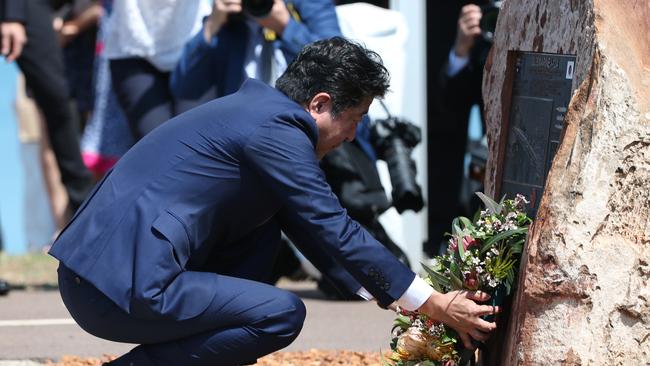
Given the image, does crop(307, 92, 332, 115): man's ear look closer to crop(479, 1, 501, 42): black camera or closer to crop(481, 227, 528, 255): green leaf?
crop(481, 227, 528, 255): green leaf

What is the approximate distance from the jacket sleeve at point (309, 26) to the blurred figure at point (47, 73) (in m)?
1.43

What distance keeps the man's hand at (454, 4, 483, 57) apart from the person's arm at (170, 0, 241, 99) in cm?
127

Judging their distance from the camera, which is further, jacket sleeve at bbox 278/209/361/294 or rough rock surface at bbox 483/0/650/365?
jacket sleeve at bbox 278/209/361/294

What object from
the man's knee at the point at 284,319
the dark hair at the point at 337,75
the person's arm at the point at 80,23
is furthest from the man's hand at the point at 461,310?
the person's arm at the point at 80,23

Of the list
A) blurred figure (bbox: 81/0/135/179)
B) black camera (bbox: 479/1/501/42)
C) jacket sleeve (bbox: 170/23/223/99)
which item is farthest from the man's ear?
blurred figure (bbox: 81/0/135/179)

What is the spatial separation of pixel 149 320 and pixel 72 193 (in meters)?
3.69

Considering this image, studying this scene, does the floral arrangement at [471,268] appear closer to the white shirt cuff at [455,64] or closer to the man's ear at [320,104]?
the man's ear at [320,104]

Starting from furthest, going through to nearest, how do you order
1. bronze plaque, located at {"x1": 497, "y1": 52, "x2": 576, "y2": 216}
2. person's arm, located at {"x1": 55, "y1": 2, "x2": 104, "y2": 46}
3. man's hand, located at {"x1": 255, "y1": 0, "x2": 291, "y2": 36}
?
person's arm, located at {"x1": 55, "y1": 2, "x2": 104, "y2": 46} → man's hand, located at {"x1": 255, "y1": 0, "x2": 291, "y2": 36} → bronze plaque, located at {"x1": 497, "y1": 52, "x2": 576, "y2": 216}

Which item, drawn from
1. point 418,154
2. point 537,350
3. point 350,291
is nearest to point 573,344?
point 537,350

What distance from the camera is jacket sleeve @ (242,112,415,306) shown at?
13.2 ft

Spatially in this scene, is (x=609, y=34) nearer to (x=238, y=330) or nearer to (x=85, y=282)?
(x=238, y=330)

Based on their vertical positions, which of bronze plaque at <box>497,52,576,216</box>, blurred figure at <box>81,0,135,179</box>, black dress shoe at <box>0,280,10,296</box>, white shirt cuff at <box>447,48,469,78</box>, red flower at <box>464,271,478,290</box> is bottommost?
black dress shoe at <box>0,280,10,296</box>

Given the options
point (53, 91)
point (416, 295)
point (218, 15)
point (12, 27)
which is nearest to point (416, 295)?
point (416, 295)

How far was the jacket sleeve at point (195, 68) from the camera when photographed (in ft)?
22.5
